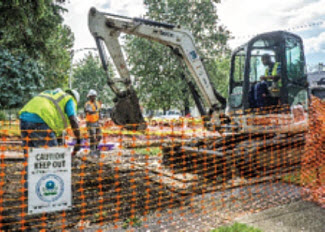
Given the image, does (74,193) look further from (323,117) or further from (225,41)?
(225,41)

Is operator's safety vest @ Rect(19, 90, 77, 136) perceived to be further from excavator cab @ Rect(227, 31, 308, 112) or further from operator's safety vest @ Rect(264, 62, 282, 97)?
operator's safety vest @ Rect(264, 62, 282, 97)

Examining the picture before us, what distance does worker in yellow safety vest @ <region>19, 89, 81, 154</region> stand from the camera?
13.5 feet

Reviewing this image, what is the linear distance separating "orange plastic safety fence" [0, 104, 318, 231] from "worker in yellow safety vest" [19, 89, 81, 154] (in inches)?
3.6

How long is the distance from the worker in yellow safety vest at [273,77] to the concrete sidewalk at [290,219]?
288 centimetres

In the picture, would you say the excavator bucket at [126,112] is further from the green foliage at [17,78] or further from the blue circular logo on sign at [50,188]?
→ the green foliage at [17,78]

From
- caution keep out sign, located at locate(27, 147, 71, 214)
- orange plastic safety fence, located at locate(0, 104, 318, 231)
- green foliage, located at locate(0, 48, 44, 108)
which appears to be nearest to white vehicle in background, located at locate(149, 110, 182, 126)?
orange plastic safety fence, located at locate(0, 104, 318, 231)

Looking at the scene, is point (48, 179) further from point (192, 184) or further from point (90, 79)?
point (90, 79)

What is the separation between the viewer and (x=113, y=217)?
3.85 m

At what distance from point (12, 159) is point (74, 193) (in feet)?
13.6

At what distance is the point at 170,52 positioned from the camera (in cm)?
2297

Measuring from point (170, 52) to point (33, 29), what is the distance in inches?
558

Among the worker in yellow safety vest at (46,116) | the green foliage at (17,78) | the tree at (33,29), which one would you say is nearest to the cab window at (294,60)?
the worker in yellow safety vest at (46,116)

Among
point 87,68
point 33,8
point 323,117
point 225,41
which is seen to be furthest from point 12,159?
point 87,68

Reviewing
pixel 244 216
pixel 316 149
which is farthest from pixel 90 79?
pixel 244 216
